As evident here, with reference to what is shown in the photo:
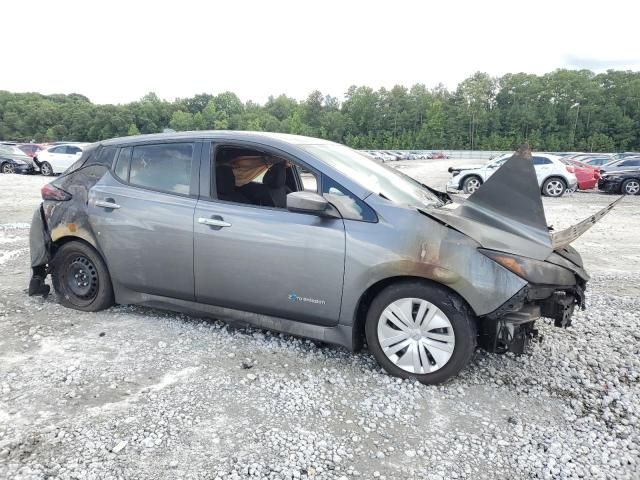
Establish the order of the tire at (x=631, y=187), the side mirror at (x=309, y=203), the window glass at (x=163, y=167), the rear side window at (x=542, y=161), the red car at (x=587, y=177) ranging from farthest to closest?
the red car at (x=587, y=177) → the tire at (x=631, y=187) → the rear side window at (x=542, y=161) → the window glass at (x=163, y=167) → the side mirror at (x=309, y=203)

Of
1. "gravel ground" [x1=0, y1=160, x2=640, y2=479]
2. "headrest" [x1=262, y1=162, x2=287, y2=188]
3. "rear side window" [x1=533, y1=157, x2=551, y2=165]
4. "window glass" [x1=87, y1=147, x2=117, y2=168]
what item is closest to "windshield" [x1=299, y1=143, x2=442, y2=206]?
"headrest" [x1=262, y1=162, x2=287, y2=188]

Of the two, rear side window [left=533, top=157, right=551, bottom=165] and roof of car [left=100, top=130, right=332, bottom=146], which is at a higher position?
rear side window [left=533, top=157, right=551, bottom=165]

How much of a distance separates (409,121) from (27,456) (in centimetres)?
11958

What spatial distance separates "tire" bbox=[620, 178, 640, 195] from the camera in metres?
17.0

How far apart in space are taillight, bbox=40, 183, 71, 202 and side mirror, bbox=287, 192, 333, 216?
7.74 feet

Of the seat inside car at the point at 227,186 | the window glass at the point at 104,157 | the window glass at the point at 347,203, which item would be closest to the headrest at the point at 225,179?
the seat inside car at the point at 227,186

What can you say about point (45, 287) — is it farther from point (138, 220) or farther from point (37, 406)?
point (37, 406)

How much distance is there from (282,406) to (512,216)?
2.18m

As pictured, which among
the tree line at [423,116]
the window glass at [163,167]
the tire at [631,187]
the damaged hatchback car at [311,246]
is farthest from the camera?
the tree line at [423,116]

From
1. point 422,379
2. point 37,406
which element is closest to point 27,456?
point 37,406

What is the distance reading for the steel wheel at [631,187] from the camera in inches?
669

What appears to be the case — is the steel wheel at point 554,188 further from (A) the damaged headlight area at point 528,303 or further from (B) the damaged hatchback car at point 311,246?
(A) the damaged headlight area at point 528,303

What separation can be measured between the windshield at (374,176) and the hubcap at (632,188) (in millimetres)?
16509

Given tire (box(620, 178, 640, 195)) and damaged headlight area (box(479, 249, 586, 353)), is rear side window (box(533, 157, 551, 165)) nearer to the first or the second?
tire (box(620, 178, 640, 195))
